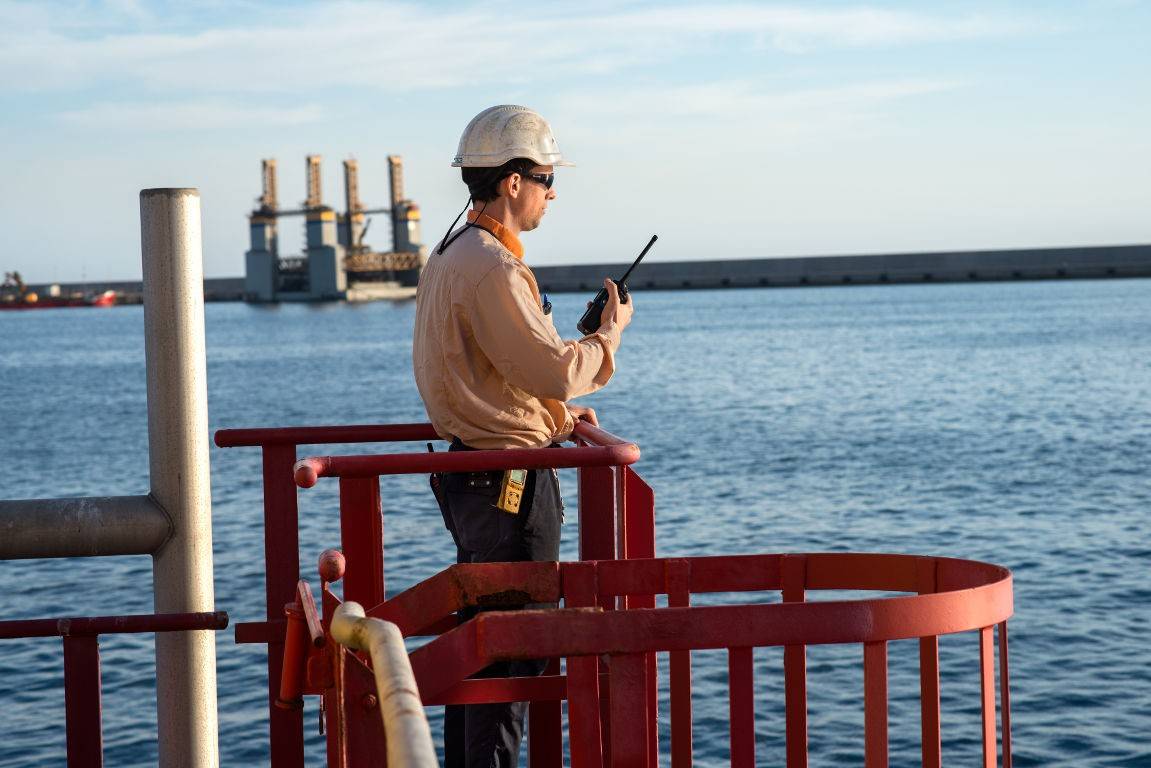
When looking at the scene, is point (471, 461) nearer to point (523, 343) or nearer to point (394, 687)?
point (523, 343)

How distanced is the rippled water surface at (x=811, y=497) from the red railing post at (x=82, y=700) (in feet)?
26.0

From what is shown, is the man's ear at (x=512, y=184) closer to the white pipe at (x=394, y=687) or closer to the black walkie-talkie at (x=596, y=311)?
the black walkie-talkie at (x=596, y=311)

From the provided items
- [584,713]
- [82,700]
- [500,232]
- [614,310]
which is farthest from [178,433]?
[584,713]

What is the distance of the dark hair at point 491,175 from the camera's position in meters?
4.20

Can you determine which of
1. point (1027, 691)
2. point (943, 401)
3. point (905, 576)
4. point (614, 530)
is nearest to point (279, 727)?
point (614, 530)

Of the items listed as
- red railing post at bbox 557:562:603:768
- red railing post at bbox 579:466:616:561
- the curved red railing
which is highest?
the curved red railing

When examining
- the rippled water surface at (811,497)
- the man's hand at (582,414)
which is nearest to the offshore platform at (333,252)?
the rippled water surface at (811,497)

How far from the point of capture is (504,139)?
13.6ft

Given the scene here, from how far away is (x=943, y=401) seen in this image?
46.8m

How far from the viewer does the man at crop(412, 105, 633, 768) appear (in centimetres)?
394

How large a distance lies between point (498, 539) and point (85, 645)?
117 cm

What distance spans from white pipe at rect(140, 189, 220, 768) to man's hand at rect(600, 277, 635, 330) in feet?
3.70

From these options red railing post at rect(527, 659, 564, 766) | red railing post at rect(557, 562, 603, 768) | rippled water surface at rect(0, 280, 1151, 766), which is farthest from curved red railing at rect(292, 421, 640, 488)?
rippled water surface at rect(0, 280, 1151, 766)

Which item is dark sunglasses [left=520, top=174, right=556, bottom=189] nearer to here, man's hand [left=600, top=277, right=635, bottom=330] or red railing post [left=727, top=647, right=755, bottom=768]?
man's hand [left=600, top=277, right=635, bottom=330]
